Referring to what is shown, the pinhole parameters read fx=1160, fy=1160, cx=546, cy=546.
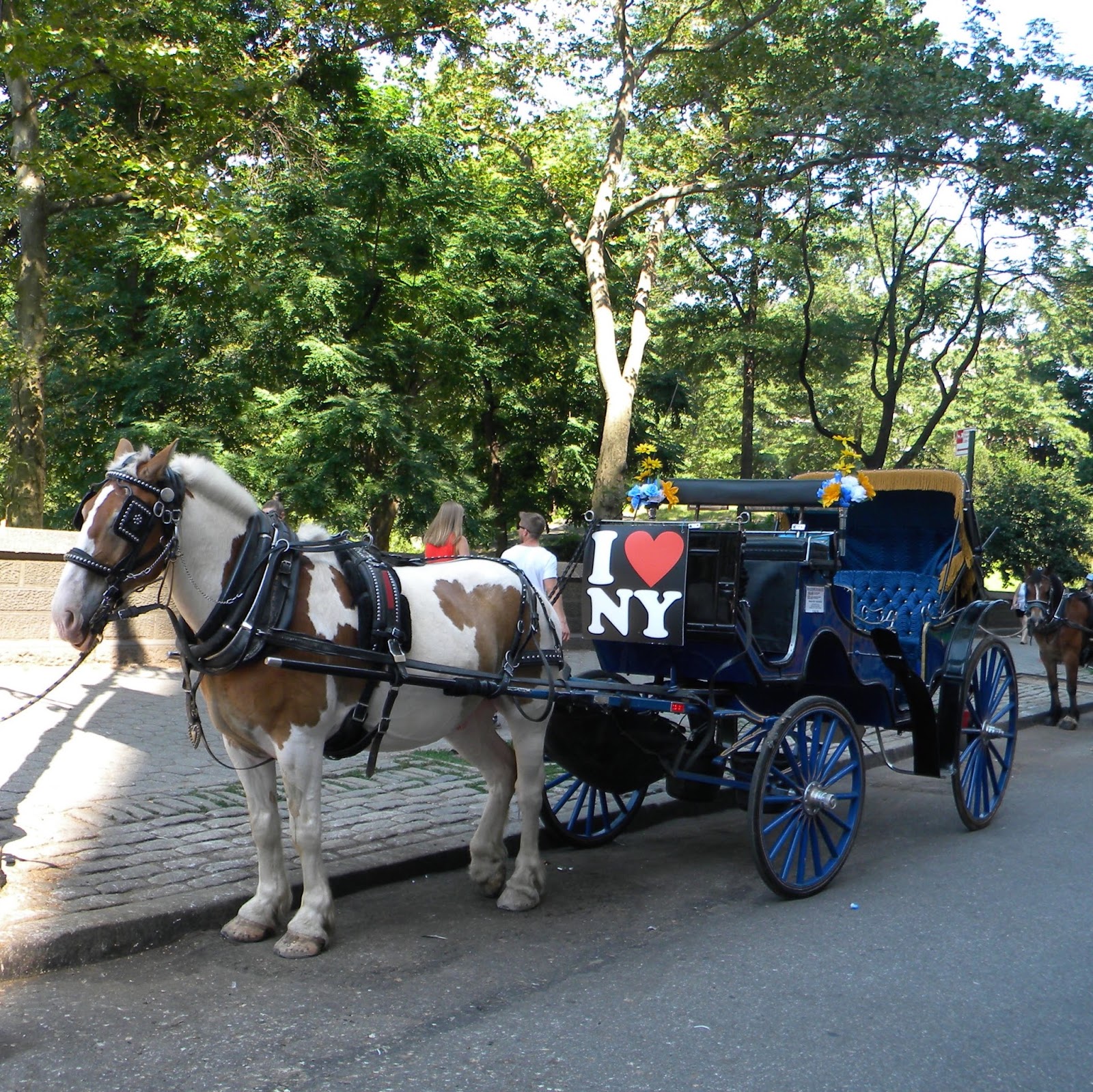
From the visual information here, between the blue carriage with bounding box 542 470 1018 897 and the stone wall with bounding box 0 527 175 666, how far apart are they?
670 centimetres

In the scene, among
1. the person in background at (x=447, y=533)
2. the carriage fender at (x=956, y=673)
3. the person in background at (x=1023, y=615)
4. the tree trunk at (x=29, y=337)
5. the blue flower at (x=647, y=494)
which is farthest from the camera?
the person in background at (x=1023, y=615)

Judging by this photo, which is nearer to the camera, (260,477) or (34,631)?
(34,631)

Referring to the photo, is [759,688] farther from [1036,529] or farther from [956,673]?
[1036,529]

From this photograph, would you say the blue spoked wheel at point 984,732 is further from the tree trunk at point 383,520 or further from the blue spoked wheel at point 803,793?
the tree trunk at point 383,520

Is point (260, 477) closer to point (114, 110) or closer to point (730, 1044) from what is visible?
point (114, 110)

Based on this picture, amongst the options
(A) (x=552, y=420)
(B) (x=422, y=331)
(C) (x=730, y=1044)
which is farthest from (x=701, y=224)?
(C) (x=730, y=1044)

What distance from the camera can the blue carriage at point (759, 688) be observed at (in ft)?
19.9

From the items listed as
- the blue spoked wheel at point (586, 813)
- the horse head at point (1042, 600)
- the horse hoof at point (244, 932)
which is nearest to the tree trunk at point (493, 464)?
the horse head at point (1042, 600)

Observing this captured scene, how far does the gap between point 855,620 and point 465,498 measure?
13.3 metres

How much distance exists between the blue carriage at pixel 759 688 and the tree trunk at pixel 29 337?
9780 mm

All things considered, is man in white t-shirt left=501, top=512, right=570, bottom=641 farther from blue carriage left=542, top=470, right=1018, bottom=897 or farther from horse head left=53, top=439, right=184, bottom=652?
horse head left=53, top=439, right=184, bottom=652

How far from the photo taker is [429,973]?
186 inches

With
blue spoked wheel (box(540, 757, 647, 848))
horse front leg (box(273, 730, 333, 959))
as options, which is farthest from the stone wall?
horse front leg (box(273, 730, 333, 959))

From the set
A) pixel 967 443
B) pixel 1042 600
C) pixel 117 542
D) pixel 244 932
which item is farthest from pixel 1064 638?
pixel 117 542
